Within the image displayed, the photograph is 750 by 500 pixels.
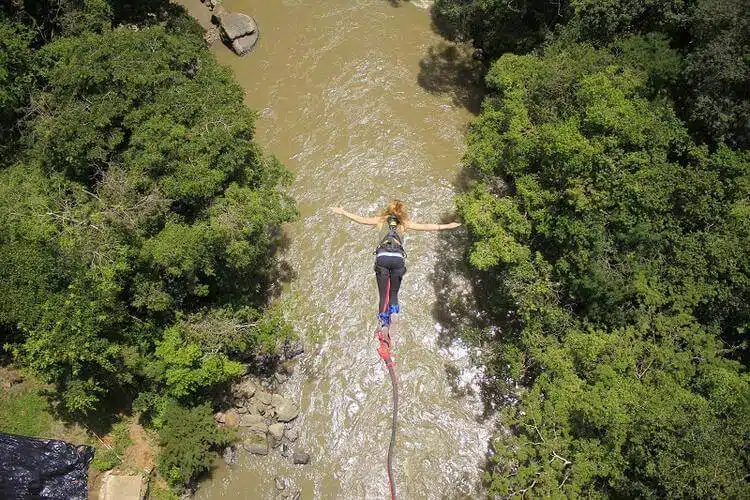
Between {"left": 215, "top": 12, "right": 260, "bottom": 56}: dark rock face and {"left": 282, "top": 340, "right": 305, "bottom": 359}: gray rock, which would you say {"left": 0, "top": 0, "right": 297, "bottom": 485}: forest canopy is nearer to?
{"left": 282, "top": 340, "right": 305, "bottom": 359}: gray rock

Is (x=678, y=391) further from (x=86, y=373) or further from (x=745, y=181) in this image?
(x=86, y=373)

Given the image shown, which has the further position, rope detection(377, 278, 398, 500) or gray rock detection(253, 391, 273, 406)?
gray rock detection(253, 391, 273, 406)

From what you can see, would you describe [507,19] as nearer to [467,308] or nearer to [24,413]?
[467,308]

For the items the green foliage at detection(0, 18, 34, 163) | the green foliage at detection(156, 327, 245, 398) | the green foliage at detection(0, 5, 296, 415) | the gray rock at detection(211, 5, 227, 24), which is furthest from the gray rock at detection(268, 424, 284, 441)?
the gray rock at detection(211, 5, 227, 24)

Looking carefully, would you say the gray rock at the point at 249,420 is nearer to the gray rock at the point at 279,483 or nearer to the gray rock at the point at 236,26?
the gray rock at the point at 279,483

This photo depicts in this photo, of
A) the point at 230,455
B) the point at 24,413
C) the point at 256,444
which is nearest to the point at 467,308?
the point at 256,444

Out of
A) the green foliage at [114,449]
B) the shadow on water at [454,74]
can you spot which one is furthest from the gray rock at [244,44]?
the green foliage at [114,449]

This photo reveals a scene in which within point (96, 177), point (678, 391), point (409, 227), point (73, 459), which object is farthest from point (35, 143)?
point (678, 391)
